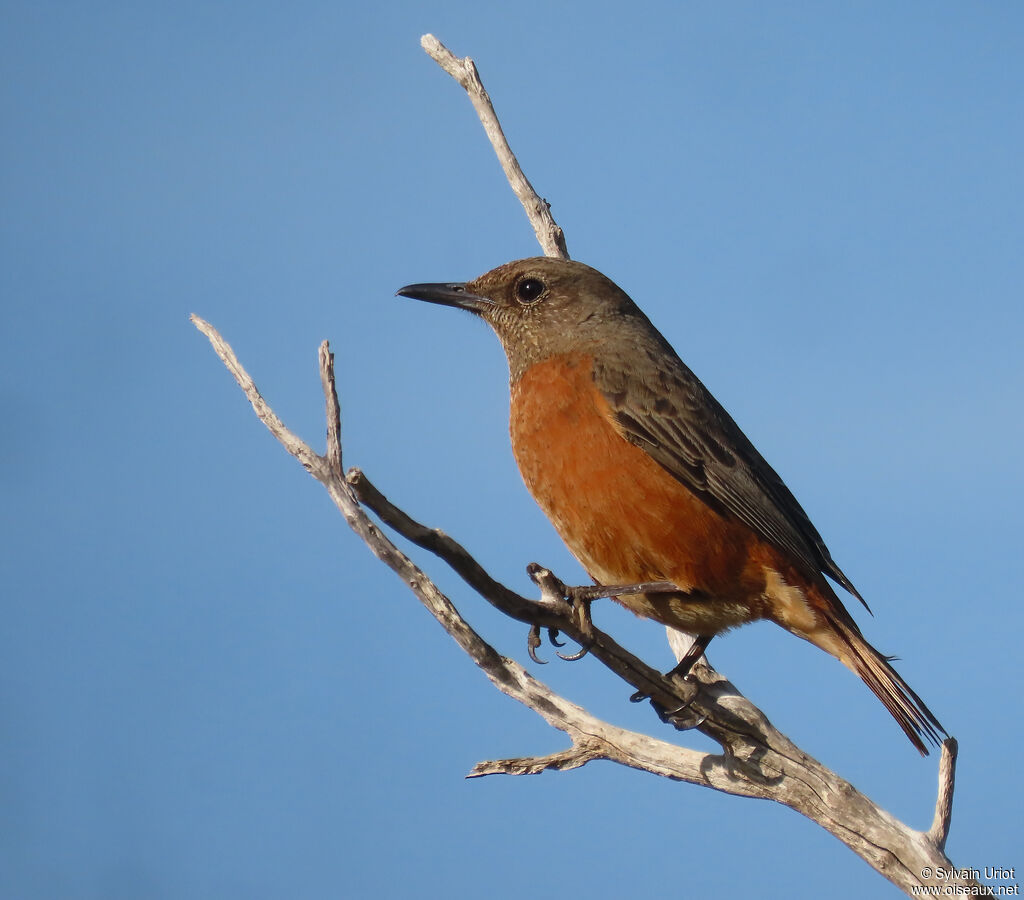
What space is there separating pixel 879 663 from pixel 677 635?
145 cm

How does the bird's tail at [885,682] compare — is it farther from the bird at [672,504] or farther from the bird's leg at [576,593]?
the bird's leg at [576,593]

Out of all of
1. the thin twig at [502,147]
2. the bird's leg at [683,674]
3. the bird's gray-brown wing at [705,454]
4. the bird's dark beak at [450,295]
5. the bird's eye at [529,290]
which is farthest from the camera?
the thin twig at [502,147]

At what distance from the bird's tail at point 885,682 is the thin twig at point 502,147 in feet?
10.5

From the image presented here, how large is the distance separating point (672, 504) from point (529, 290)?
192cm

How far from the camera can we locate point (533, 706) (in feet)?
18.0

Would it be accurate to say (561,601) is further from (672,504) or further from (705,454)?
(705,454)

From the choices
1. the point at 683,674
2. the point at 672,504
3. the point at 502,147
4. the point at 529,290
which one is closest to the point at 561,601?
the point at 672,504

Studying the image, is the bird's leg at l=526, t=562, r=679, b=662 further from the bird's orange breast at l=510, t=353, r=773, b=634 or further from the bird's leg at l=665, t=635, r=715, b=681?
the bird's leg at l=665, t=635, r=715, b=681

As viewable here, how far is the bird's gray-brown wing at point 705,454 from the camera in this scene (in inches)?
228

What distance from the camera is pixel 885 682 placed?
5711 millimetres

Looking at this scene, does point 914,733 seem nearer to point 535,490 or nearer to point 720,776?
point 720,776

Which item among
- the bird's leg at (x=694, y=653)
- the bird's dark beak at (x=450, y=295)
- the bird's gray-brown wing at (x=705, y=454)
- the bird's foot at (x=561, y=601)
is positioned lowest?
the bird's foot at (x=561, y=601)

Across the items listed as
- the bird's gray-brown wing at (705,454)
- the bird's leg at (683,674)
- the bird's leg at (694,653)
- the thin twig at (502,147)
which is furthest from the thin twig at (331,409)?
the thin twig at (502,147)

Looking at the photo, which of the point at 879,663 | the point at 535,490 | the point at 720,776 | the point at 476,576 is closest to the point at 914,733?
the point at 879,663
